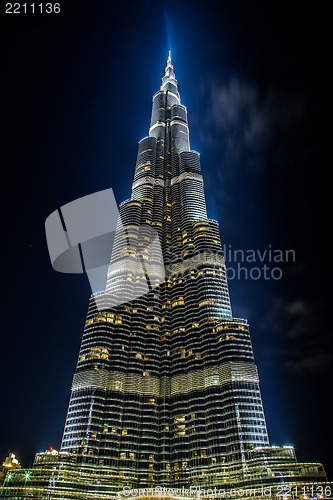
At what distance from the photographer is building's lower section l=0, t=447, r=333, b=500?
114m

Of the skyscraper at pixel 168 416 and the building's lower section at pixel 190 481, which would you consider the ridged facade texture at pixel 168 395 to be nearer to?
the skyscraper at pixel 168 416

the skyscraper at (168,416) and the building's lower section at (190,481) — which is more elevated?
the skyscraper at (168,416)

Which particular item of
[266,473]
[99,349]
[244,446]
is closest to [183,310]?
[99,349]

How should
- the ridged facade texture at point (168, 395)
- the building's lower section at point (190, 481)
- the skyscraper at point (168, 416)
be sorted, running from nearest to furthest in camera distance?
the building's lower section at point (190, 481)
the skyscraper at point (168, 416)
the ridged facade texture at point (168, 395)

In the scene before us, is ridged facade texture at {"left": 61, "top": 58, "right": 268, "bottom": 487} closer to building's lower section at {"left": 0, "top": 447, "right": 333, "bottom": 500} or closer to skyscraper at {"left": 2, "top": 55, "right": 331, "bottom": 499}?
skyscraper at {"left": 2, "top": 55, "right": 331, "bottom": 499}

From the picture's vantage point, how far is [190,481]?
142625mm

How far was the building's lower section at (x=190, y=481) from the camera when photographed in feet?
375

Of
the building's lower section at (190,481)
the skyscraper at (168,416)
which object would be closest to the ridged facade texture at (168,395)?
the skyscraper at (168,416)

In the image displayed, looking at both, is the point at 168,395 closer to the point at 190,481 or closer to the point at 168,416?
the point at 168,416

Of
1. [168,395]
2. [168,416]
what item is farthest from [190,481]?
[168,395]

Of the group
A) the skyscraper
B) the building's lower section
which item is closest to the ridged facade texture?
the skyscraper

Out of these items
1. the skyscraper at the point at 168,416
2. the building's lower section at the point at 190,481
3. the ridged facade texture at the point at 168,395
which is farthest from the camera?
the ridged facade texture at the point at 168,395

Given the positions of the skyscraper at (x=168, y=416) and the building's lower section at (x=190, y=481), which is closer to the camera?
the building's lower section at (x=190, y=481)

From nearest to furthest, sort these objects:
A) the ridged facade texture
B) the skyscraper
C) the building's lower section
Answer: the building's lower section → the skyscraper → the ridged facade texture
